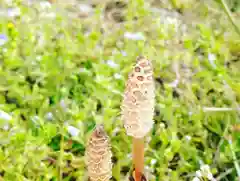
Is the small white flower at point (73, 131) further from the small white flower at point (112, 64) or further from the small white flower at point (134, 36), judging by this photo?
the small white flower at point (134, 36)

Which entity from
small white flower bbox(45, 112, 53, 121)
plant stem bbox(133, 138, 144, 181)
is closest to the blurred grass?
small white flower bbox(45, 112, 53, 121)

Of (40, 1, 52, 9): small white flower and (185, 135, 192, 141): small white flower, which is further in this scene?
(40, 1, 52, 9): small white flower

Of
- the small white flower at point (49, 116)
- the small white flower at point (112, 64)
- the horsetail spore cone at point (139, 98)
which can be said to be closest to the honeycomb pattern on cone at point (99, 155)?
the horsetail spore cone at point (139, 98)

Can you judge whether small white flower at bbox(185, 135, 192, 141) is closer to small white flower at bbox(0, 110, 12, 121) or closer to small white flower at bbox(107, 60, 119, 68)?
small white flower at bbox(107, 60, 119, 68)

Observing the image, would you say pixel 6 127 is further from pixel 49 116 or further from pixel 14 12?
pixel 14 12

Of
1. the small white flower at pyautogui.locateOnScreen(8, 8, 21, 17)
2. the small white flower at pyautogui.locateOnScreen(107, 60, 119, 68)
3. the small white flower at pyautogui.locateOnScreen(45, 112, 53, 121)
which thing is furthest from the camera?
the small white flower at pyautogui.locateOnScreen(8, 8, 21, 17)
